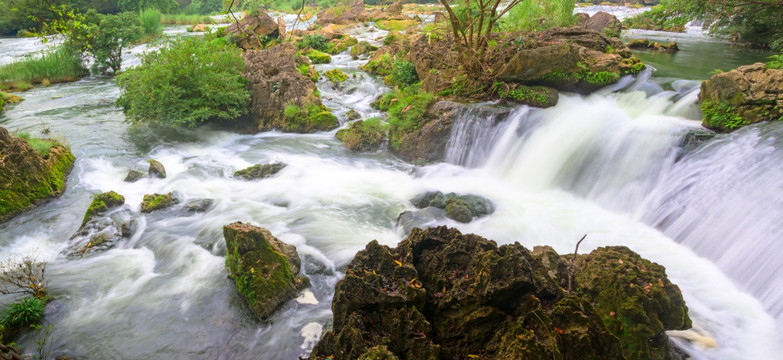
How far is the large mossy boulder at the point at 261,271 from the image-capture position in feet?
17.8

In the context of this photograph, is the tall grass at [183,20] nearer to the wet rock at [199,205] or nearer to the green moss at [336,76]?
the green moss at [336,76]

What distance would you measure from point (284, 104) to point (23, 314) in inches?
361

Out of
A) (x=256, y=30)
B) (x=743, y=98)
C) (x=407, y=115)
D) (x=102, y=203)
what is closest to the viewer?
(x=743, y=98)

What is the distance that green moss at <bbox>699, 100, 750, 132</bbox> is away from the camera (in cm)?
753

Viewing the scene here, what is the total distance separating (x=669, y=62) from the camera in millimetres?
13703

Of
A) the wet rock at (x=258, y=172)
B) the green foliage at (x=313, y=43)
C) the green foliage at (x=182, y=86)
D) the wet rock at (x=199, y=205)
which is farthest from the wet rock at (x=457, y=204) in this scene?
the green foliage at (x=313, y=43)

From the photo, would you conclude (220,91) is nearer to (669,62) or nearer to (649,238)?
(649,238)

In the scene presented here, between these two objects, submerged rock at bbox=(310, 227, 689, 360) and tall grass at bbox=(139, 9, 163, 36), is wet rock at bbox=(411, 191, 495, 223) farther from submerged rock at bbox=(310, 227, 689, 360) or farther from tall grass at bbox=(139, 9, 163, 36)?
tall grass at bbox=(139, 9, 163, 36)

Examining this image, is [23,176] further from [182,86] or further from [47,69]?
[47,69]

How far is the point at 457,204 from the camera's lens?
25.6 feet

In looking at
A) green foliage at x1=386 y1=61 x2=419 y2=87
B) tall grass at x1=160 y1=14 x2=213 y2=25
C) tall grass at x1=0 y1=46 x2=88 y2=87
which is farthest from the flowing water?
tall grass at x1=160 y1=14 x2=213 y2=25

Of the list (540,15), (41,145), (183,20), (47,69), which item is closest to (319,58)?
(540,15)

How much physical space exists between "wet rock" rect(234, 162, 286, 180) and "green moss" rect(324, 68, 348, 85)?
8.00 metres

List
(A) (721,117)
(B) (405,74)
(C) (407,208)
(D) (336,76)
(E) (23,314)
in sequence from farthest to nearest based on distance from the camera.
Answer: (D) (336,76), (B) (405,74), (C) (407,208), (A) (721,117), (E) (23,314)
